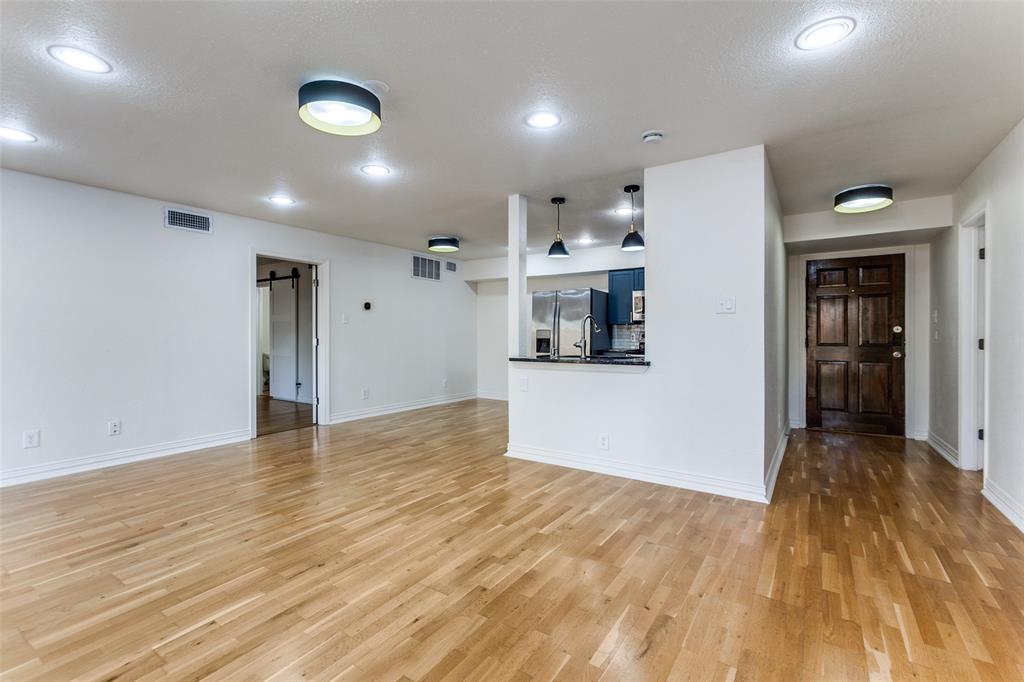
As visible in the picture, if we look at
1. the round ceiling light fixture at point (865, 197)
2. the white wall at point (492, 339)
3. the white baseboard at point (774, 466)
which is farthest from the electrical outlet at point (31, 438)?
the round ceiling light fixture at point (865, 197)

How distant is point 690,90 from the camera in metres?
2.52

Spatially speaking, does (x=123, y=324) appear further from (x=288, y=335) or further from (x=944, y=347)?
(x=944, y=347)

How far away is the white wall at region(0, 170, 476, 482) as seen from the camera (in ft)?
12.4

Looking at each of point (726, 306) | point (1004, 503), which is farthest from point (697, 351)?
point (1004, 503)

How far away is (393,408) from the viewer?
7066 mm

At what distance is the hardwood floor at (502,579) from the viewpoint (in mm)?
1670

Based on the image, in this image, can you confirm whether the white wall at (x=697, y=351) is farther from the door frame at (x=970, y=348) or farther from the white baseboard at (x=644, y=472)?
the door frame at (x=970, y=348)

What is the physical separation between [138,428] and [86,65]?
3.44m

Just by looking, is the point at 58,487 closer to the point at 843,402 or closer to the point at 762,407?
the point at 762,407

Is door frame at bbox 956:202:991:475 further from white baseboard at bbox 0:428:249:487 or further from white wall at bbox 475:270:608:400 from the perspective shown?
white baseboard at bbox 0:428:249:487

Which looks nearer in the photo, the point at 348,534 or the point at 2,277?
the point at 348,534

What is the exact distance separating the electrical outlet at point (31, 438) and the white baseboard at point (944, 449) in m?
7.93

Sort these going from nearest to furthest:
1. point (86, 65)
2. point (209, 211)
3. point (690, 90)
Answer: point (86, 65)
point (690, 90)
point (209, 211)

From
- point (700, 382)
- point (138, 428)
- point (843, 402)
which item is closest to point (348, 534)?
point (700, 382)
